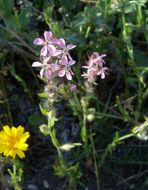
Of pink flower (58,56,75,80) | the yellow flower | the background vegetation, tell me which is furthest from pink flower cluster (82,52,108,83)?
the yellow flower

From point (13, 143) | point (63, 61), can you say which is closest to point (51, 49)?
point (63, 61)

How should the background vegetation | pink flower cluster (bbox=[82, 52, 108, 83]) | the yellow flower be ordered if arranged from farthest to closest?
the background vegetation
the yellow flower
pink flower cluster (bbox=[82, 52, 108, 83])

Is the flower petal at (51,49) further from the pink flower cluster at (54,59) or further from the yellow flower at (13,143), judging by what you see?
the yellow flower at (13,143)

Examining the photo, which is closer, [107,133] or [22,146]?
[22,146]

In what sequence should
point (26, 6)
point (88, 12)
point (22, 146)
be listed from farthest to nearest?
point (26, 6) → point (88, 12) → point (22, 146)

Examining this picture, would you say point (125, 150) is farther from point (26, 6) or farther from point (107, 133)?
point (26, 6)

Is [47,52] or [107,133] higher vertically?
[47,52]

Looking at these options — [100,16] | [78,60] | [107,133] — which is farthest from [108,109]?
[100,16]

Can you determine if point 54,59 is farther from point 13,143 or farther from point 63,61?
point 13,143

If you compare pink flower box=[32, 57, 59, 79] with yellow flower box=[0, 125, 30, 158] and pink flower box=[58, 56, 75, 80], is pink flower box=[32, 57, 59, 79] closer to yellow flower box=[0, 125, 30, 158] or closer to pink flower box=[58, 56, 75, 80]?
pink flower box=[58, 56, 75, 80]
